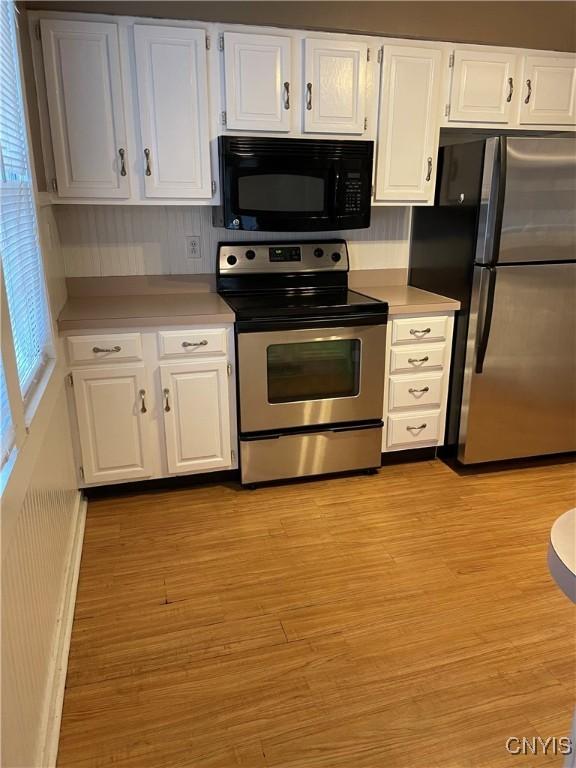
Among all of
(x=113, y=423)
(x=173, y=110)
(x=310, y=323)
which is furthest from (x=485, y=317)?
(x=113, y=423)

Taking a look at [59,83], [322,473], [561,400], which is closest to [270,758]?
[322,473]

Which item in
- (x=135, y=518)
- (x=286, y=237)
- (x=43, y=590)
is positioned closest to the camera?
(x=43, y=590)

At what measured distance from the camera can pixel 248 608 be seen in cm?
203

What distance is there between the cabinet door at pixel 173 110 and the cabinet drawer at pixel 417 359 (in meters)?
1.24

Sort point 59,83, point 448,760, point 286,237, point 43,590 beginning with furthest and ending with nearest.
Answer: point 286,237
point 59,83
point 43,590
point 448,760

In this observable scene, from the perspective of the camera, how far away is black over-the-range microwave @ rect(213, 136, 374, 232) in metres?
2.58

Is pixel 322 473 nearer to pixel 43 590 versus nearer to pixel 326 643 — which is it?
pixel 326 643

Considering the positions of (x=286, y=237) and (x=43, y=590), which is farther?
(x=286, y=237)

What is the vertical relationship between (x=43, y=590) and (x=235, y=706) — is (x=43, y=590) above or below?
above

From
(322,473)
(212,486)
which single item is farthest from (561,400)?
(212,486)

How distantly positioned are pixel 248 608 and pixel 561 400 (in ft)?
6.66

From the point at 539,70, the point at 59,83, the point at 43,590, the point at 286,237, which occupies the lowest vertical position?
the point at 43,590

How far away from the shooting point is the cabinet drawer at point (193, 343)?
2.54 m

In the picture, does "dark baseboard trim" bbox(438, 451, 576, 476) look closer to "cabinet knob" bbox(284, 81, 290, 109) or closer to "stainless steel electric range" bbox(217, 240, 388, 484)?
"stainless steel electric range" bbox(217, 240, 388, 484)
